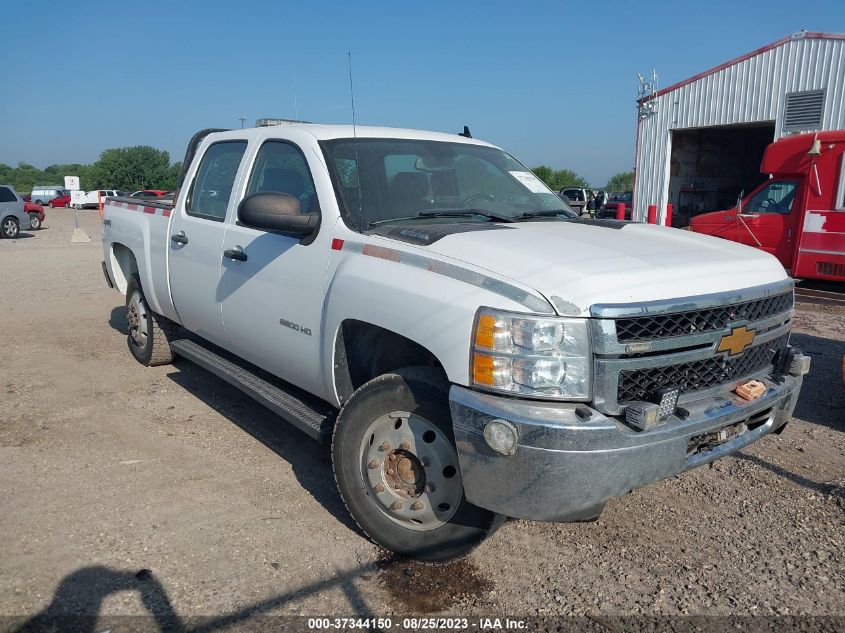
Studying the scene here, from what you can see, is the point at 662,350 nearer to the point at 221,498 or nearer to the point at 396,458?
the point at 396,458

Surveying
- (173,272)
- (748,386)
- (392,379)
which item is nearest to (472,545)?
(392,379)

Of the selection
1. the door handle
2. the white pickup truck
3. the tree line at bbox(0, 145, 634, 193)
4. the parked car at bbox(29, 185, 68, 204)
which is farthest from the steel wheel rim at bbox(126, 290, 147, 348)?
the tree line at bbox(0, 145, 634, 193)

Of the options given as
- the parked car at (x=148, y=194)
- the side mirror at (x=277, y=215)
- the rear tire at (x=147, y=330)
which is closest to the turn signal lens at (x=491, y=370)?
the side mirror at (x=277, y=215)

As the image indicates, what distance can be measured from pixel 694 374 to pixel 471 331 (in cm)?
103

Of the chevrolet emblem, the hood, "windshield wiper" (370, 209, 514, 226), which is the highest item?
"windshield wiper" (370, 209, 514, 226)

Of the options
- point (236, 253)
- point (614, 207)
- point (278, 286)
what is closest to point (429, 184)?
point (278, 286)

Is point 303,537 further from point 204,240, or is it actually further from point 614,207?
point 614,207

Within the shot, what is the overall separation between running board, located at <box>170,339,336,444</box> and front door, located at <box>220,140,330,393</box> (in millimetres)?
126

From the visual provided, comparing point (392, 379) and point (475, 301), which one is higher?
point (475, 301)

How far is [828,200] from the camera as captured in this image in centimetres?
1080

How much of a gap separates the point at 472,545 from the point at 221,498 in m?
1.63

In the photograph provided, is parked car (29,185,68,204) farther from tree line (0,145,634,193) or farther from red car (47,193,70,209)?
tree line (0,145,634,193)

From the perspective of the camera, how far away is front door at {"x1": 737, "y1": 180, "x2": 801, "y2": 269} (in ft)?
37.5

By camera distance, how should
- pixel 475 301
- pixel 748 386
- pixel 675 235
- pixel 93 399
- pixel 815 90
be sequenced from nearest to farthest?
pixel 475 301
pixel 748 386
pixel 675 235
pixel 93 399
pixel 815 90
